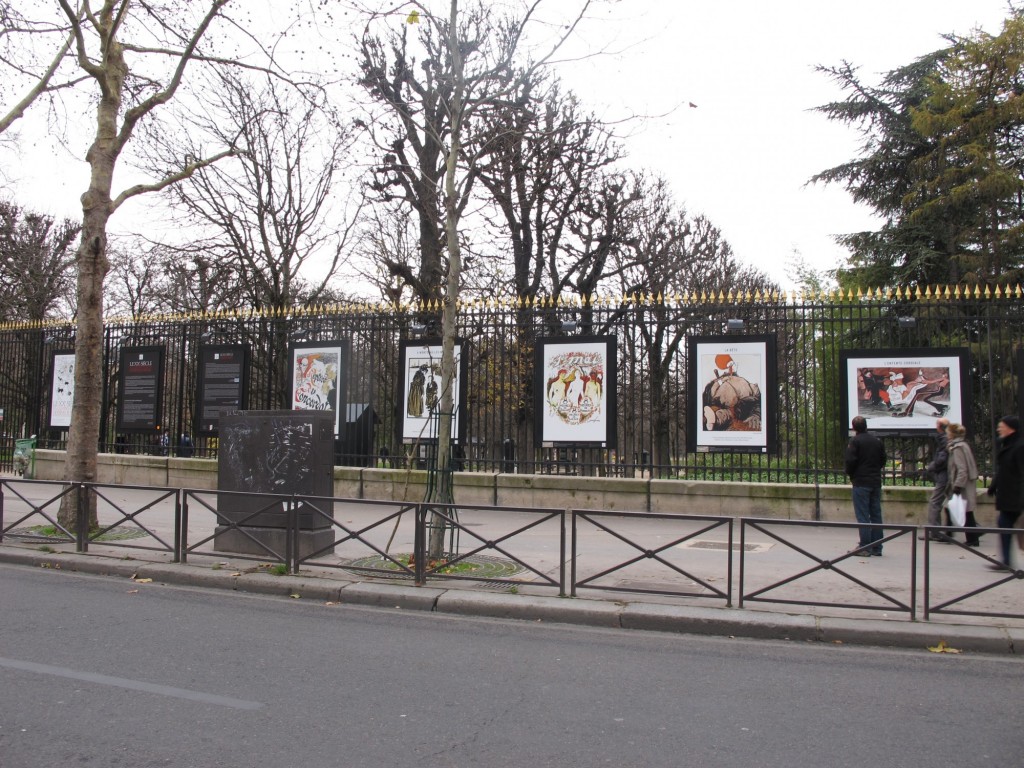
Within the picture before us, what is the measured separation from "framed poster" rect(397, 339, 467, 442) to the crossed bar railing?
116 inches

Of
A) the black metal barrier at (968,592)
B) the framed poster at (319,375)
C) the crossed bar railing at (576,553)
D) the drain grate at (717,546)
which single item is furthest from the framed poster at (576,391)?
the black metal barrier at (968,592)

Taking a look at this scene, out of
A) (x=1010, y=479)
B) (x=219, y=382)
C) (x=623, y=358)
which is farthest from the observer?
(x=219, y=382)

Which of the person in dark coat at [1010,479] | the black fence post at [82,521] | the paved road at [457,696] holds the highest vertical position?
the person in dark coat at [1010,479]

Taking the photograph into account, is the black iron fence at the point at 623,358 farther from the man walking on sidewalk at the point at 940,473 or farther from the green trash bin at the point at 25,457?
the green trash bin at the point at 25,457

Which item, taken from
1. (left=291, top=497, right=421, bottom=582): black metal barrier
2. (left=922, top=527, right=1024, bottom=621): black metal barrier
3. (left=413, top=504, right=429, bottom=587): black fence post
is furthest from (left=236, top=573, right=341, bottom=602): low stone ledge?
(left=922, top=527, right=1024, bottom=621): black metal barrier

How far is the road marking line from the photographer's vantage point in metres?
4.62

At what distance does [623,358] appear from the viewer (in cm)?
1395

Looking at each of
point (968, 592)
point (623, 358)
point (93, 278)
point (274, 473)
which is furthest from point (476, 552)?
point (93, 278)

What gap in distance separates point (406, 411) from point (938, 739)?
433 inches

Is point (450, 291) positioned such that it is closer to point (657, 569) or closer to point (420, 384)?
point (657, 569)

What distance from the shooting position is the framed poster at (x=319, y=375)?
14.8m

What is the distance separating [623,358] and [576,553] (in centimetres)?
605

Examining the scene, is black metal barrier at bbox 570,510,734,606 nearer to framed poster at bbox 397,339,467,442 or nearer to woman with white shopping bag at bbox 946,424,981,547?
woman with white shopping bag at bbox 946,424,981,547

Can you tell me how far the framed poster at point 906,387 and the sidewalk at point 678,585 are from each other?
2.16 meters
